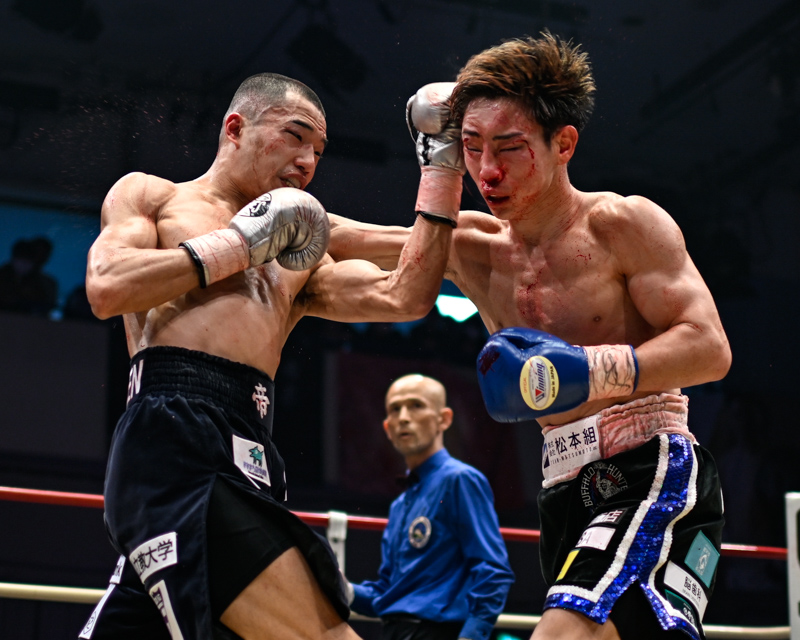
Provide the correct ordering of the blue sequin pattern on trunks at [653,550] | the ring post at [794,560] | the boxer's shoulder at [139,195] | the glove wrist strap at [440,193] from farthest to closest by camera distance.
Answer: the ring post at [794,560]
the glove wrist strap at [440,193]
the boxer's shoulder at [139,195]
the blue sequin pattern on trunks at [653,550]

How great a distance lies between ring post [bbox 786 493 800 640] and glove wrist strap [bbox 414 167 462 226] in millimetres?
1769

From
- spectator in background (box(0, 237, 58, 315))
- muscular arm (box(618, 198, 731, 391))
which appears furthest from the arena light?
muscular arm (box(618, 198, 731, 391))

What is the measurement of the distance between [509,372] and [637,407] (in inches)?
10.9

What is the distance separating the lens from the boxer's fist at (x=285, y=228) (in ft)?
5.21

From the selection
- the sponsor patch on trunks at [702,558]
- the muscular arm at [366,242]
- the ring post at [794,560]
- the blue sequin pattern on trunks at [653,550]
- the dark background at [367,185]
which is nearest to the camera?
the blue sequin pattern on trunks at [653,550]

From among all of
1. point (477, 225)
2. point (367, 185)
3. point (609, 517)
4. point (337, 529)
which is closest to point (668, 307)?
point (609, 517)

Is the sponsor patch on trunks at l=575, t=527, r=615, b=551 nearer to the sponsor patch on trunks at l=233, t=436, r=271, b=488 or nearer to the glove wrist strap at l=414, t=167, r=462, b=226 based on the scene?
the sponsor patch on trunks at l=233, t=436, r=271, b=488

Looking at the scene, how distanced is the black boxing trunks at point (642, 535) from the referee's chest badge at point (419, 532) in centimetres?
134

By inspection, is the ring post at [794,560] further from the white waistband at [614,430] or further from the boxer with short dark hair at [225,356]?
the boxer with short dark hair at [225,356]

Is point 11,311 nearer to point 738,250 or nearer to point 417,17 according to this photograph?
point 417,17

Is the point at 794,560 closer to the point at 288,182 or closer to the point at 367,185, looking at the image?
the point at 288,182

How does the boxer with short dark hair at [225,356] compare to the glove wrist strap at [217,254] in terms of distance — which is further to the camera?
the glove wrist strap at [217,254]

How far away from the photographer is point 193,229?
1.68m

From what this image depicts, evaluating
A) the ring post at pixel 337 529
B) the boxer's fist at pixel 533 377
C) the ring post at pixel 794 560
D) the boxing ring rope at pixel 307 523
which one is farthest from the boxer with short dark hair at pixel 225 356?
the ring post at pixel 794 560
